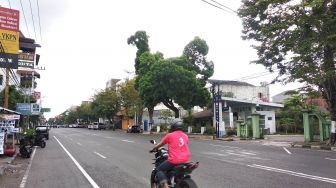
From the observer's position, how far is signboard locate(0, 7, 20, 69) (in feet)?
51.7

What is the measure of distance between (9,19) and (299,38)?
1684 centimetres

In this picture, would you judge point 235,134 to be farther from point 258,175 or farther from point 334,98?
point 258,175

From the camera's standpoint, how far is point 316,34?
23312 millimetres

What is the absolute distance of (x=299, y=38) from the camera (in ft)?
80.3

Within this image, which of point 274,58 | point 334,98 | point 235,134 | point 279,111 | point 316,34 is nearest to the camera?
point 316,34

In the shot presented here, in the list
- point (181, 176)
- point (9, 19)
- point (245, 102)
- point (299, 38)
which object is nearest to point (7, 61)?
point (9, 19)

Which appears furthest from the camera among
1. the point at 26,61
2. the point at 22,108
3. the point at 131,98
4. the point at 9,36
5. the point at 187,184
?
the point at 131,98

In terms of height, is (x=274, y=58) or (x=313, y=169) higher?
(x=274, y=58)

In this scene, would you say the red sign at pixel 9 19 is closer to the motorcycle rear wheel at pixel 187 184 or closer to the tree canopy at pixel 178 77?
the motorcycle rear wheel at pixel 187 184

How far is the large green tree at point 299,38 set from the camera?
23.3 metres

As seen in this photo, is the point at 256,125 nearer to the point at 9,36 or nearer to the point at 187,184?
the point at 9,36

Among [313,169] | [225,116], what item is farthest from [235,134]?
[313,169]

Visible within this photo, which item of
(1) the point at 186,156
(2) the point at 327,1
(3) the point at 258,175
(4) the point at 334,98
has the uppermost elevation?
(2) the point at 327,1

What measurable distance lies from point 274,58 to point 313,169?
57.6ft
